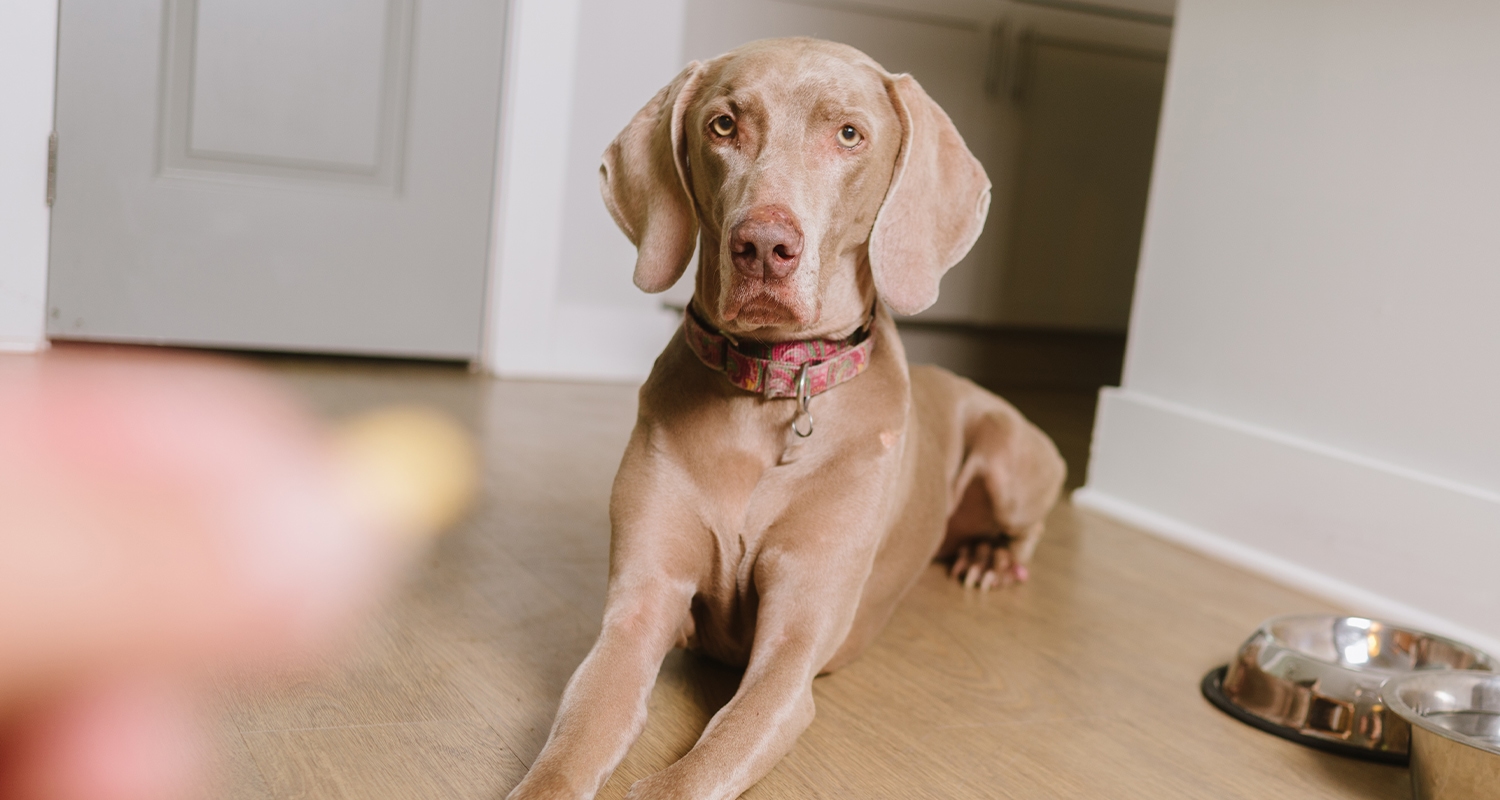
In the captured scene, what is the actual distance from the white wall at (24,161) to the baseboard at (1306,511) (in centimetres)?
297

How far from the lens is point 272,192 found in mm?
3779

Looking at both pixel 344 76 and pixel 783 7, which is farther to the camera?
pixel 783 7

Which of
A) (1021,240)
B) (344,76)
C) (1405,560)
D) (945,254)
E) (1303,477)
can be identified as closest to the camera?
(945,254)

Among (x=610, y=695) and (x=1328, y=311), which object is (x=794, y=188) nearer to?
(x=610, y=695)

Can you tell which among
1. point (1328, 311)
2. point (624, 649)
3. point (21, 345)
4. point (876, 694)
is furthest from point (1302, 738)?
point (21, 345)

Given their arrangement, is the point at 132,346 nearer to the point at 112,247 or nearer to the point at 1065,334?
the point at 112,247

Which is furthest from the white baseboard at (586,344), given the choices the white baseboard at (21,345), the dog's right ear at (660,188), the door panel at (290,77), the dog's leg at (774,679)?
the dog's leg at (774,679)

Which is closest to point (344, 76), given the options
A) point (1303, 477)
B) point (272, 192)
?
point (272, 192)

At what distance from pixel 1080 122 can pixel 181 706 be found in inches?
166

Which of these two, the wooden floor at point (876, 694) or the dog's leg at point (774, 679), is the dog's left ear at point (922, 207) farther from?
the wooden floor at point (876, 694)

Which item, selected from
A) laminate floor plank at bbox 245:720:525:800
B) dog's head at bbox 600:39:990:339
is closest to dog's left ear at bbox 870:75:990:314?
dog's head at bbox 600:39:990:339

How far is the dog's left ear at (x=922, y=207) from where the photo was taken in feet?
5.39

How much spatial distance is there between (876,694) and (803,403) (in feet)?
1.52

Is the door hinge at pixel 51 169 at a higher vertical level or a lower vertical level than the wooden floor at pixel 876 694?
higher
